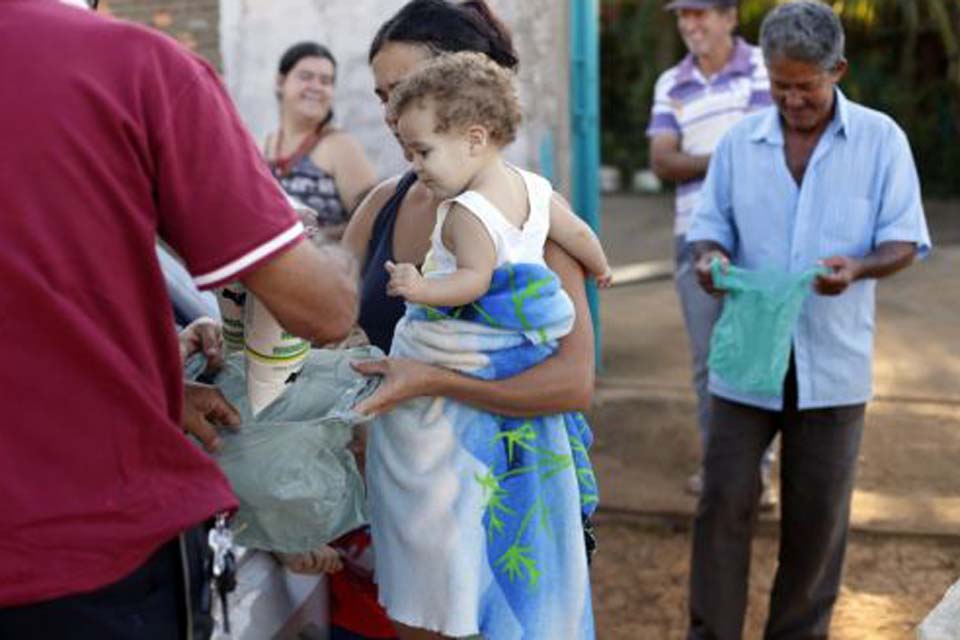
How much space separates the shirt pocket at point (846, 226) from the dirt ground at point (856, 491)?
5.00 ft

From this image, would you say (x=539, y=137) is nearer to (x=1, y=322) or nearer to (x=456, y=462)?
(x=456, y=462)

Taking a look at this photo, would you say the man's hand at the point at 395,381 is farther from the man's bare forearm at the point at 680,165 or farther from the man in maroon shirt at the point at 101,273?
the man's bare forearm at the point at 680,165

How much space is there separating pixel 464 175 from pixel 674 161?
3414 mm

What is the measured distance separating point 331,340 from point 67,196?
0.48 m

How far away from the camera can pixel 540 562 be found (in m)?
2.43

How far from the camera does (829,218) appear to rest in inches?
154

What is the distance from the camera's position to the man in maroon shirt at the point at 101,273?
69.0 inches

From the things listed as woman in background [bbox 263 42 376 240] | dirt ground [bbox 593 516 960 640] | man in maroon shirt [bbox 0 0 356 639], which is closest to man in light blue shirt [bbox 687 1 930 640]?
dirt ground [bbox 593 516 960 640]

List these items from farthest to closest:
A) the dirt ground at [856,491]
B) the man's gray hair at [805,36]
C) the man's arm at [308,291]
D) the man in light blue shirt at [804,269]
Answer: the dirt ground at [856,491], the man in light blue shirt at [804,269], the man's gray hair at [805,36], the man's arm at [308,291]

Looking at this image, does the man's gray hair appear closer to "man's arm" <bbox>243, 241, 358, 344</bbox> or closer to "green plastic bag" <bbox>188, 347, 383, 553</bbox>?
"green plastic bag" <bbox>188, 347, 383, 553</bbox>

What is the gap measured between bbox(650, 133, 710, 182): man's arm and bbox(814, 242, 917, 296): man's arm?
181cm

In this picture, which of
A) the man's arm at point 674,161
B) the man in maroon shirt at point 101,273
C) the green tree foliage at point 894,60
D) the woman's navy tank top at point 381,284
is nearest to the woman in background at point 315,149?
the man's arm at point 674,161

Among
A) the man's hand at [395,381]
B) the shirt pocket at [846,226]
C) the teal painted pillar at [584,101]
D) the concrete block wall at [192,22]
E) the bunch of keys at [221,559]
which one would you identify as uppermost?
the man's hand at [395,381]

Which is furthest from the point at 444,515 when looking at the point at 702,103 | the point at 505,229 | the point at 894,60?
the point at 894,60
